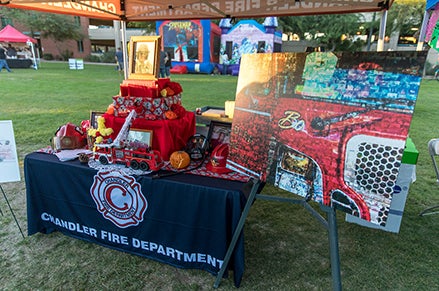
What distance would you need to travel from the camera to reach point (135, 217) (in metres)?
2.07

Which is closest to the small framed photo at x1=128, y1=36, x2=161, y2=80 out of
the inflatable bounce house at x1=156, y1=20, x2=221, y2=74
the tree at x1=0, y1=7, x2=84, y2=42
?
the inflatable bounce house at x1=156, y1=20, x2=221, y2=74

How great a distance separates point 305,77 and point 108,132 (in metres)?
1.57

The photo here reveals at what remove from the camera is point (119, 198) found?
6.73ft

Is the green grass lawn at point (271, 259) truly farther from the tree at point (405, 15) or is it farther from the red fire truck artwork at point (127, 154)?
the tree at point (405, 15)

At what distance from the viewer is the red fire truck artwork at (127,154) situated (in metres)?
2.03

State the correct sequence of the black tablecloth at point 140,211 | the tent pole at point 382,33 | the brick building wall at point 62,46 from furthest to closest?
the brick building wall at point 62,46 < the tent pole at point 382,33 < the black tablecloth at point 140,211

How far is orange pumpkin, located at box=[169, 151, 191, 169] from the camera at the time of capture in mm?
2096

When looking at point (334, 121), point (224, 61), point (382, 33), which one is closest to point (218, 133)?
point (334, 121)

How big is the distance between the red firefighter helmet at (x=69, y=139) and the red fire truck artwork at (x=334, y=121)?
5.62ft

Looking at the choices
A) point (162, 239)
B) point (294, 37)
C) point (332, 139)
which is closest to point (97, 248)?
point (162, 239)

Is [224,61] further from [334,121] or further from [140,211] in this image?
[334,121]

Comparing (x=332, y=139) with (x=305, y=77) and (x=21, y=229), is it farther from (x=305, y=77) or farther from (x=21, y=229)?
(x=21, y=229)

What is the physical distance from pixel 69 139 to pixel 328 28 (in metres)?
27.4

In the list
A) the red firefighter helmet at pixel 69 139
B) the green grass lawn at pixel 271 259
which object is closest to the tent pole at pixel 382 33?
the green grass lawn at pixel 271 259
